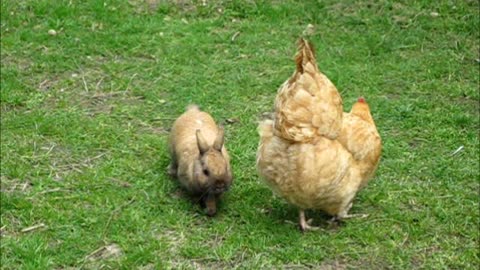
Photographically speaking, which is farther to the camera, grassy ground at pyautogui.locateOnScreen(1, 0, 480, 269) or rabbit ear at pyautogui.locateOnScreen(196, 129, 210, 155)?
rabbit ear at pyautogui.locateOnScreen(196, 129, 210, 155)

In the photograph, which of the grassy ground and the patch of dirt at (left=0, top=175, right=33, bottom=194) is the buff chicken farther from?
the patch of dirt at (left=0, top=175, right=33, bottom=194)

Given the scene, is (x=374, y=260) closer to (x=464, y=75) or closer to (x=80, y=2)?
(x=464, y=75)

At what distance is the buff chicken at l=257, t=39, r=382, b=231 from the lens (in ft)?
16.5

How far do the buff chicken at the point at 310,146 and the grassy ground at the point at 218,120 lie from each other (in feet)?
1.00

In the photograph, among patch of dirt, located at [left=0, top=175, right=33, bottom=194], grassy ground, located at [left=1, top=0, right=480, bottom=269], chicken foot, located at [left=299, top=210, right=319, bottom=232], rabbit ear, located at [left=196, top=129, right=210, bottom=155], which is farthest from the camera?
patch of dirt, located at [left=0, top=175, right=33, bottom=194]

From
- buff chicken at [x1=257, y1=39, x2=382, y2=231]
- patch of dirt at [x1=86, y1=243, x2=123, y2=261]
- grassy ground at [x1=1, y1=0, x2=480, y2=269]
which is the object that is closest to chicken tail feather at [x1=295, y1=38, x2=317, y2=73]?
buff chicken at [x1=257, y1=39, x2=382, y2=231]

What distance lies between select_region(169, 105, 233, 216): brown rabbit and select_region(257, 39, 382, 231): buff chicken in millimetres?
281

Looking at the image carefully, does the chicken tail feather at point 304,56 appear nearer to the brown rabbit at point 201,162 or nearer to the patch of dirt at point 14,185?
the brown rabbit at point 201,162

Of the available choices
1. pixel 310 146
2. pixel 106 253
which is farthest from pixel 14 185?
pixel 310 146

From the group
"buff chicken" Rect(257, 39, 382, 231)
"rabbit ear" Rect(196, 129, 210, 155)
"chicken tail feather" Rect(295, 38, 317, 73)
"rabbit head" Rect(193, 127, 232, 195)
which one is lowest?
"rabbit head" Rect(193, 127, 232, 195)

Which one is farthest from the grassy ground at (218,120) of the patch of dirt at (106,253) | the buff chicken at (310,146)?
the buff chicken at (310,146)

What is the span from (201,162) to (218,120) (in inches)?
57.3

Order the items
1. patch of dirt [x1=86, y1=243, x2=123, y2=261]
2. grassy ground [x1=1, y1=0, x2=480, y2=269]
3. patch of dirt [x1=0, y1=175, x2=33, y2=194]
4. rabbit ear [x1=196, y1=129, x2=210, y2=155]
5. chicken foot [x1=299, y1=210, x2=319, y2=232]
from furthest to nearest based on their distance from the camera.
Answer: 1. patch of dirt [x1=0, y1=175, x2=33, y2=194]
2. rabbit ear [x1=196, y1=129, x2=210, y2=155]
3. chicken foot [x1=299, y1=210, x2=319, y2=232]
4. grassy ground [x1=1, y1=0, x2=480, y2=269]
5. patch of dirt [x1=86, y1=243, x2=123, y2=261]

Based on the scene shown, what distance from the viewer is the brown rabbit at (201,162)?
17.7 feet
